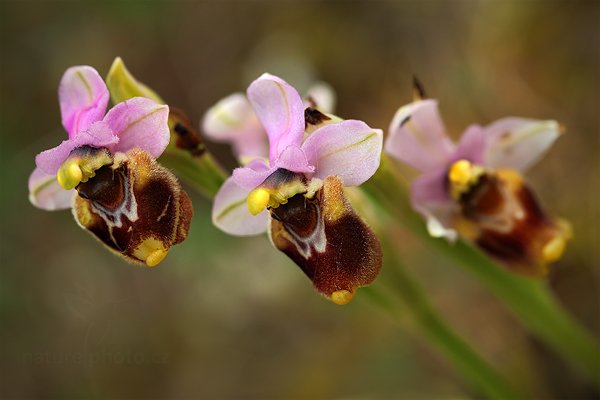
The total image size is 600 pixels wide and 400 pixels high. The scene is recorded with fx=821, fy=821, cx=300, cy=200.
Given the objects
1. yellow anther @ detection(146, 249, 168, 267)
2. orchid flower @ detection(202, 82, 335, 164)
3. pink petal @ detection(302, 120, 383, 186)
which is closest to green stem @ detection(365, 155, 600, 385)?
pink petal @ detection(302, 120, 383, 186)

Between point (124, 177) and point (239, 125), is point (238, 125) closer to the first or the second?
point (239, 125)

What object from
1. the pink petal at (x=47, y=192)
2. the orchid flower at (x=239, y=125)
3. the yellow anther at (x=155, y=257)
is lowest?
the orchid flower at (x=239, y=125)

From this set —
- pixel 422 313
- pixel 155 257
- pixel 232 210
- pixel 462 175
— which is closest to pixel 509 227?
pixel 462 175

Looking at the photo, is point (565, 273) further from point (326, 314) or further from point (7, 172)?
point (7, 172)

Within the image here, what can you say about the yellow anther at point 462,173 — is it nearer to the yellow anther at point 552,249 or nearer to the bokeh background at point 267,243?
the yellow anther at point 552,249

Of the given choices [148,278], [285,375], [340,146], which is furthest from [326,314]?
[340,146]

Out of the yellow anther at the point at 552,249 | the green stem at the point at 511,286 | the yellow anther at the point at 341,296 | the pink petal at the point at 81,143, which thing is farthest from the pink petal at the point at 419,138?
the pink petal at the point at 81,143

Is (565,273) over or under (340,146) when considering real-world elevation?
under
